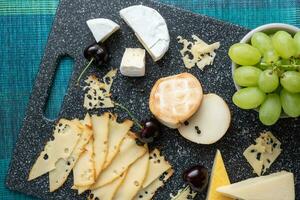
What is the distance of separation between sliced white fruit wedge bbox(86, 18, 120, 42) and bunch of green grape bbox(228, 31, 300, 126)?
0.91 ft

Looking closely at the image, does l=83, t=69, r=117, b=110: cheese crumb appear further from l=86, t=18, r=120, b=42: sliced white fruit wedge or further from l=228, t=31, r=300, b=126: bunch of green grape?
A: l=228, t=31, r=300, b=126: bunch of green grape

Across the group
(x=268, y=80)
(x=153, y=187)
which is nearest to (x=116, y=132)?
(x=153, y=187)

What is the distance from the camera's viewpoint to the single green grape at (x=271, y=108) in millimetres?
1336

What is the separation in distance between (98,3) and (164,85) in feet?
0.81

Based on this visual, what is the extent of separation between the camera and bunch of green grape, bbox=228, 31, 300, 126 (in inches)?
50.5

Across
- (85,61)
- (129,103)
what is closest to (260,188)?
(129,103)

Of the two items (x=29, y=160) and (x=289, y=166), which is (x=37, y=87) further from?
(x=289, y=166)

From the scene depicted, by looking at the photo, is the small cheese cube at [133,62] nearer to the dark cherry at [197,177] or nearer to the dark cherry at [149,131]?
the dark cherry at [149,131]

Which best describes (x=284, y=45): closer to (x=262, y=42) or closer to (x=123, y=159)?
(x=262, y=42)

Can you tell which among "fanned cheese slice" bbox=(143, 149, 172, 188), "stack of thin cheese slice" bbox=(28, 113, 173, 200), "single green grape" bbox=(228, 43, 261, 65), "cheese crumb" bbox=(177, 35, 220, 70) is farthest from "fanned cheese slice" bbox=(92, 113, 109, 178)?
"single green grape" bbox=(228, 43, 261, 65)

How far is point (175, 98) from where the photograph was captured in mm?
1438

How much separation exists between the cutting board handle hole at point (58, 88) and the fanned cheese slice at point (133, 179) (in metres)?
0.23

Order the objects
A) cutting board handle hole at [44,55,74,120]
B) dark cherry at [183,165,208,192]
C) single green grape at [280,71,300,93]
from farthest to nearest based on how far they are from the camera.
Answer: cutting board handle hole at [44,55,74,120]
dark cherry at [183,165,208,192]
single green grape at [280,71,300,93]

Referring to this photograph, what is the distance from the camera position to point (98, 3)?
4.91 ft
